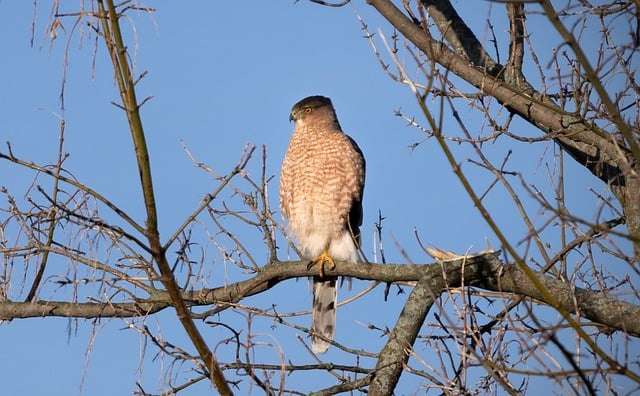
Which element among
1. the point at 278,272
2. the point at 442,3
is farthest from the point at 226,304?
the point at 442,3

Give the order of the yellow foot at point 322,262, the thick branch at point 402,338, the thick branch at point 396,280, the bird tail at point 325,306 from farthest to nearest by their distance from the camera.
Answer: the bird tail at point 325,306 < the yellow foot at point 322,262 < the thick branch at point 402,338 < the thick branch at point 396,280

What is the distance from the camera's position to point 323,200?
6.15 meters

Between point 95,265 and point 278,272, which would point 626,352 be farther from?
point 278,272

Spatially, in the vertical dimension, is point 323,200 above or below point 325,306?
above

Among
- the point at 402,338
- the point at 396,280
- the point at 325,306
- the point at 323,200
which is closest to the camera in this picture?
the point at 402,338

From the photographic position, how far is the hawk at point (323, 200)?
615 centimetres

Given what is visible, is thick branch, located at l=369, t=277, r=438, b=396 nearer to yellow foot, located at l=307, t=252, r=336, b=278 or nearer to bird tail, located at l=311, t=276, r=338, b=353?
yellow foot, located at l=307, t=252, r=336, b=278

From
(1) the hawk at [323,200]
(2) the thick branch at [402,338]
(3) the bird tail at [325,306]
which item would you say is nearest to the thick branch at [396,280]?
(2) the thick branch at [402,338]

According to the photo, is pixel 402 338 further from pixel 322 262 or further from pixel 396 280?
pixel 322 262

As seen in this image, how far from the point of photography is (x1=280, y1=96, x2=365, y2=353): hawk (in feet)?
20.2

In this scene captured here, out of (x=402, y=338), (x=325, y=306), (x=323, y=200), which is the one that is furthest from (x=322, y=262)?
(x=402, y=338)

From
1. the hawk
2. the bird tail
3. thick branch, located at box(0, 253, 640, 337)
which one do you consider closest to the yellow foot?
thick branch, located at box(0, 253, 640, 337)

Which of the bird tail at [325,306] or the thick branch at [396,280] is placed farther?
the bird tail at [325,306]

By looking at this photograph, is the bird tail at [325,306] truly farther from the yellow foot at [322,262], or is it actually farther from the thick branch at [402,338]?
the thick branch at [402,338]
